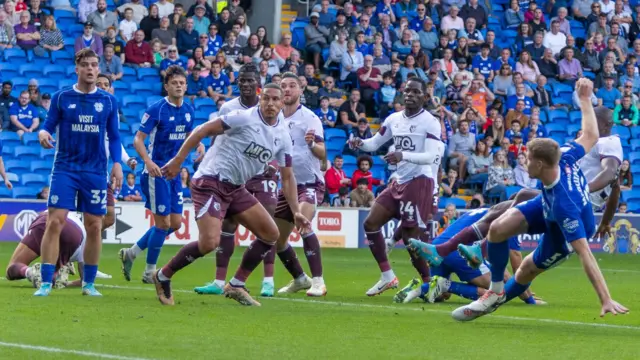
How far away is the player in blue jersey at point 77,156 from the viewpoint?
11.7 m

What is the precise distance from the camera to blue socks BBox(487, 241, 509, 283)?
33.5 ft

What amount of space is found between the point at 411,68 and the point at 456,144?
244 centimetres

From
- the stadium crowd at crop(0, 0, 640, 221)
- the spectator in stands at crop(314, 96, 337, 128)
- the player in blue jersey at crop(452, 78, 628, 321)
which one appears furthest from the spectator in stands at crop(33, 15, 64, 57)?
the player in blue jersey at crop(452, 78, 628, 321)

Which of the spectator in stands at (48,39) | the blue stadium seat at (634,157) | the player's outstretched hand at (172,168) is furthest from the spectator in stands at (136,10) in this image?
the player's outstretched hand at (172,168)

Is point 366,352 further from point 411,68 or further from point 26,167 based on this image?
point 411,68

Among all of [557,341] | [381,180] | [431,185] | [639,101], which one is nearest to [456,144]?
[381,180]

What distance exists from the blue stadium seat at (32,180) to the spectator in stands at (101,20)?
3650mm

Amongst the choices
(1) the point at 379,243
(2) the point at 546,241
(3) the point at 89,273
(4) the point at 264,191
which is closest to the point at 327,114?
(1) the point at 379,243

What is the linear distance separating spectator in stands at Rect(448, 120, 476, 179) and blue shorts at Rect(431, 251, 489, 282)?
14.9 metres

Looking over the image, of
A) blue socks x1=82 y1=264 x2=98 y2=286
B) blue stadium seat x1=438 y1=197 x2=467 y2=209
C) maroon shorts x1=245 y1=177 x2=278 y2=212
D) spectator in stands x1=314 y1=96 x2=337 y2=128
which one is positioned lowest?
blue stadium seat x1=438 y1=197 x2=467 y2=209

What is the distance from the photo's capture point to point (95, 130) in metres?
11.8

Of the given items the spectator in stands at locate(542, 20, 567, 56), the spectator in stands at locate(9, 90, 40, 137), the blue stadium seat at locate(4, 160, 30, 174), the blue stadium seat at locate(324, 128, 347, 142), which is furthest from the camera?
the spectator in stands at locate(542, 20, 567, 56)

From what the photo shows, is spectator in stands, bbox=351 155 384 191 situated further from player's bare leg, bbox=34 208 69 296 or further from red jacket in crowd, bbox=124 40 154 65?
player's bare leg, bbox=34 208 69 296

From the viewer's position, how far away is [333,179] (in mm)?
25250
